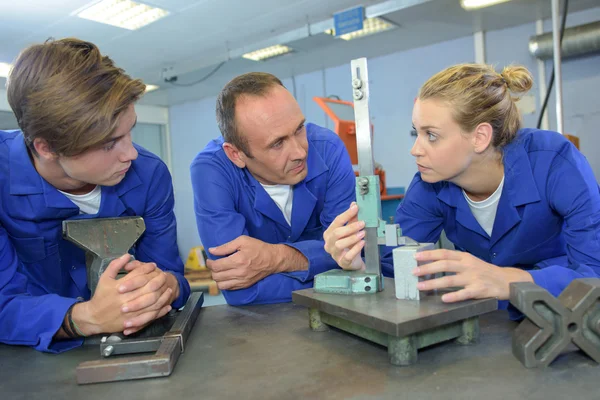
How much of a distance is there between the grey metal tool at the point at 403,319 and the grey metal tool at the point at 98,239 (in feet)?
1.68

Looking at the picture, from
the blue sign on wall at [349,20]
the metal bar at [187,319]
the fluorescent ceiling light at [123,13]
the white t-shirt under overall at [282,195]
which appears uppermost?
the fluorescent ceiling light at [123,13]

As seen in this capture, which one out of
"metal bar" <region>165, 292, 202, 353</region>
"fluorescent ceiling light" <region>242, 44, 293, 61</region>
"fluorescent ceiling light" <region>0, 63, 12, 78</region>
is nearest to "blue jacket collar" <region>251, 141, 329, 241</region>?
"metal bar" <region>165, 292, 202, 353</region>

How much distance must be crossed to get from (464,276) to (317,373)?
39cm

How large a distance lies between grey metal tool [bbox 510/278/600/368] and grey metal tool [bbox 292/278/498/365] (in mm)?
116

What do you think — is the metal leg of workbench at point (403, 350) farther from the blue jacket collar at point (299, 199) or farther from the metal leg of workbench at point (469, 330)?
the blue jacket collar at point (299, 199)

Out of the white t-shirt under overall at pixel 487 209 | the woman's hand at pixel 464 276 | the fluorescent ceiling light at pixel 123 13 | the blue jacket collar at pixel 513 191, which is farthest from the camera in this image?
the fluorescent ceiling light at pixel 123 13

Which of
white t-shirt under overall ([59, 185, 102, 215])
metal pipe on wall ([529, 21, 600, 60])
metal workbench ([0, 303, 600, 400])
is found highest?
metal pipe on wall ([529, 21, 600, 60])

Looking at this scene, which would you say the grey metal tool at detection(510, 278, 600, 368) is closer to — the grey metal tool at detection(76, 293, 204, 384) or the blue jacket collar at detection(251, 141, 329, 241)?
the grey metal tool at detection(76, 293, 204, 384)

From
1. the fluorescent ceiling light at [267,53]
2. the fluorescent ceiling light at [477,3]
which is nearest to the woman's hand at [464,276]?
the fluorescent ceiling light at [477,3]

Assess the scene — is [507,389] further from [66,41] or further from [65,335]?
[66,41]

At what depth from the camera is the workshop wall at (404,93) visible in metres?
4.22

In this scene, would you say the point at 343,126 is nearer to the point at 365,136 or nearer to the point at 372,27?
the point at 372,27

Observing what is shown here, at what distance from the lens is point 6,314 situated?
1.14m

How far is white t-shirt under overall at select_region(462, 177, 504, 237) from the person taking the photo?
1.46m
